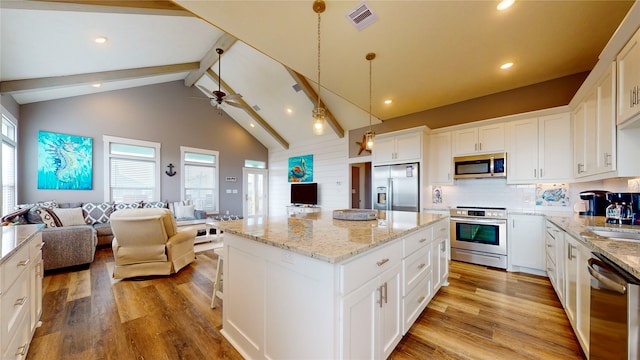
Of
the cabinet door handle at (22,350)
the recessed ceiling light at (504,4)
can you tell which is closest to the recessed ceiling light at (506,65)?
the recessed ceiling light at (504,4)

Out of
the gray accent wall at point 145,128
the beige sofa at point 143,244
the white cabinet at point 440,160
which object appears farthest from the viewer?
the gray accent wall at point 145,128

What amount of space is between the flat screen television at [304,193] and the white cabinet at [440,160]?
11.3 ft

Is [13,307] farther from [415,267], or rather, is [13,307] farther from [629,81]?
[629,81]

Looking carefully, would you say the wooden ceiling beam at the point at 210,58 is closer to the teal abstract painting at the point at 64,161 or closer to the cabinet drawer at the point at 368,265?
the teal abstract painting at the point at 64,161

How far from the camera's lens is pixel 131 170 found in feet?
18.8

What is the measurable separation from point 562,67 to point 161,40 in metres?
6.30

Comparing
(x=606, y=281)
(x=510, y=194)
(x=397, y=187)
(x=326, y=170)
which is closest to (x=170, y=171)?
(x=326, y=170)

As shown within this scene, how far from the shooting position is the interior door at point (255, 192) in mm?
7895

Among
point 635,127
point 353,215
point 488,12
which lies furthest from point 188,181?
point 635,127

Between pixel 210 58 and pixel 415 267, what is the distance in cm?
594

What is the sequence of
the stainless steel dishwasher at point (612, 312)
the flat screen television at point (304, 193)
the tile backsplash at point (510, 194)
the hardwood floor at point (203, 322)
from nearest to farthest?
1. the stainless steel dishwasher at point (612, 312)
2. the hardwood floor at point (203, 322)
3. the tile backsplash at point (510, 194)
4. the flat screen television at point (304, 193)

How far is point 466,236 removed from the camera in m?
3.65

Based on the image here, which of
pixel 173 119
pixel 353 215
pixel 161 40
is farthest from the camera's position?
pixel 173 119

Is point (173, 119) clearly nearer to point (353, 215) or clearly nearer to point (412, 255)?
point (353, 215)
